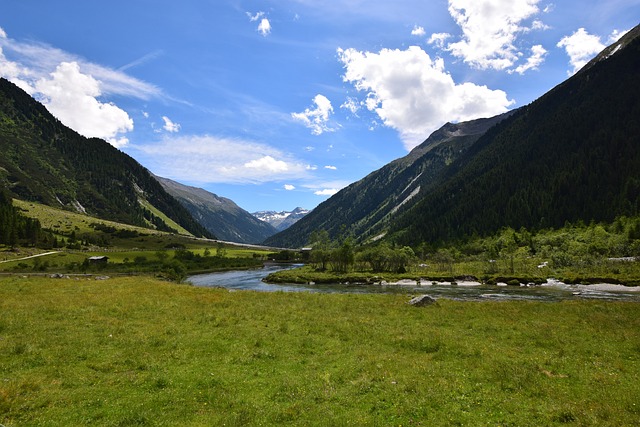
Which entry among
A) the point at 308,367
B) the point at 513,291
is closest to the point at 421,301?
the point at 308,367

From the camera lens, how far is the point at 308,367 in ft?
67.9

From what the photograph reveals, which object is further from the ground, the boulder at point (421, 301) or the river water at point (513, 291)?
the boulder at point (421, 301)

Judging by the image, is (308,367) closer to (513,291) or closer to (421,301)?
(421,301)

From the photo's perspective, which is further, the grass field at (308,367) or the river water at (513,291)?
the river water at (513,291)

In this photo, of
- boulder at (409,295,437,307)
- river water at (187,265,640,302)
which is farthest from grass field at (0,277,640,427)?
river water at (187,265,640,302)

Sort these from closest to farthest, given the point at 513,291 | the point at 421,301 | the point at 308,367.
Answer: the point at 308,367 < the point at 421,301 < the point at 513,291

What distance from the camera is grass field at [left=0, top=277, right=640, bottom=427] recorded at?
14523 millimetres

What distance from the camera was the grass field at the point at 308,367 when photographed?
1452cm

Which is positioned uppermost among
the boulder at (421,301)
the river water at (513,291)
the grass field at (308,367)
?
the grass field at (308,367)

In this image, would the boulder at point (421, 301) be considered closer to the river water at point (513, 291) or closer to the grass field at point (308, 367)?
the grass field at point (308, 367)

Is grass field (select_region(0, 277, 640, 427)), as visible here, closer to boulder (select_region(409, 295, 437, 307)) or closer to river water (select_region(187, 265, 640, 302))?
boulder (select_region(409, 295, 437, 307))

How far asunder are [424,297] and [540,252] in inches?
6026

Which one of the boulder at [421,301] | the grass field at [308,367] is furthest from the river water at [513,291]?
the grass field at [308,367]

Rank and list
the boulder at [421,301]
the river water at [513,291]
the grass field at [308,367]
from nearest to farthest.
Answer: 1. the grass field at [308,367]
2. the boulder at [421,301]
3. the river water at [513,291]
